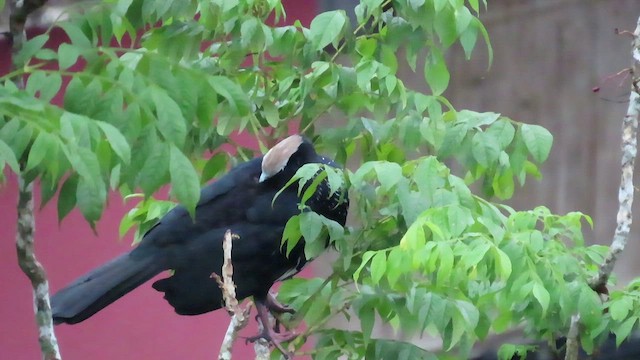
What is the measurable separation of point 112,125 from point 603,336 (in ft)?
5.40

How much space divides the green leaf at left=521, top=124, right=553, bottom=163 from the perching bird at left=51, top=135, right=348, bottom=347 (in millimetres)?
482

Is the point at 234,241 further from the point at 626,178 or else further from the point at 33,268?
the point at 626,178

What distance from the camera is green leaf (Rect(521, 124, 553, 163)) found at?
2.71 metres

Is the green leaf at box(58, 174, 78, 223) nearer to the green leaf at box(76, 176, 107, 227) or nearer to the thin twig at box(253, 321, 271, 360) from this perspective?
the green leaf at box(76, 176, 107, 227)

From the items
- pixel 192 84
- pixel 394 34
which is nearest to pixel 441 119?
pixel 394 34

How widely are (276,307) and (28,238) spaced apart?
0.92 m

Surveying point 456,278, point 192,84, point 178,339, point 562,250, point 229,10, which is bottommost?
point 178,339

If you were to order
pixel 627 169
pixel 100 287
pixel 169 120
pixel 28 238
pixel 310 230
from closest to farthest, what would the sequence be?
1. pixel 169 120
2. pixel 28 238
3. pixel 310 230
4. pixel 100 287
5. pixel 627 169

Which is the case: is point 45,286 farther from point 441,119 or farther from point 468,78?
point 468,78

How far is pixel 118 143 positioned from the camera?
5.68 feet

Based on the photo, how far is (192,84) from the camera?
76.6 inches

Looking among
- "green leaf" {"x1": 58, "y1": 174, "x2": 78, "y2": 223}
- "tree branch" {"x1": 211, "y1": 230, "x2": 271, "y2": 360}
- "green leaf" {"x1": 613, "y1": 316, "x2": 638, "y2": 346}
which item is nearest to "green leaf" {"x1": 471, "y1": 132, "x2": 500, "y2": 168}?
"green leaf" {"x1": 613, "y1": 316, "x2": 638, "y2": 346}

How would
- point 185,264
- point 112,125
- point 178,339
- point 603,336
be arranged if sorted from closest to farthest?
point 112,125 → point 185,264 → point 603,336 → point 178,339

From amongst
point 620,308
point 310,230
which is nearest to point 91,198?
point 310,230
